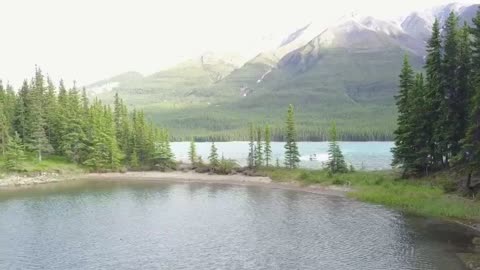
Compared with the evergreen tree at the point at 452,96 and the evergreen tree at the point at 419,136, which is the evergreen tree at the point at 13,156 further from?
the evergreen tree at the point at 452,96

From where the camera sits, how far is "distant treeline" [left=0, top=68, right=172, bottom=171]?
12075 cm

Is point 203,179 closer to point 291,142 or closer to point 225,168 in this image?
point 225,168

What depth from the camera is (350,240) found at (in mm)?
51375

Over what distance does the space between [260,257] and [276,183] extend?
5393cm

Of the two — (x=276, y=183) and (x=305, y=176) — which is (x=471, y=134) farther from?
(x=276, y=183)

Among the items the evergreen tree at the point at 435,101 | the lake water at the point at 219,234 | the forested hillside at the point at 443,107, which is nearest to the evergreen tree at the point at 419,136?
the forested hillside at the point at 443,107

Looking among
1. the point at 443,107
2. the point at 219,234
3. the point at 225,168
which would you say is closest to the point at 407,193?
the point at 443,107

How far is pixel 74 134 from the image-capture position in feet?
400

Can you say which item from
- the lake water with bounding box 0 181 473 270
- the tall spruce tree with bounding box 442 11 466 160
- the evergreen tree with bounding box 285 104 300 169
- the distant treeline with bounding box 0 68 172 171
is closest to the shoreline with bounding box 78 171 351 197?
the distant treeline with bounding box 0 68 172 171

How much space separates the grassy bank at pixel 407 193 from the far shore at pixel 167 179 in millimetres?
4153

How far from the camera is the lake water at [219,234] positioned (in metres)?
44.4

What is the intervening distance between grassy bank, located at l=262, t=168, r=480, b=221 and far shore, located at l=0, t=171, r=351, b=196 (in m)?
4.15

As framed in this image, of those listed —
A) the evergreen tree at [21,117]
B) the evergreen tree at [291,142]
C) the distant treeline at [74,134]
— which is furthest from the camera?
the evergreen tree at [21,117]

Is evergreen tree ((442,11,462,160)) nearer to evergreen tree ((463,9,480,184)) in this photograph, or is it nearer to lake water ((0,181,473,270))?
evergreen tree ((463,9,480,184))
